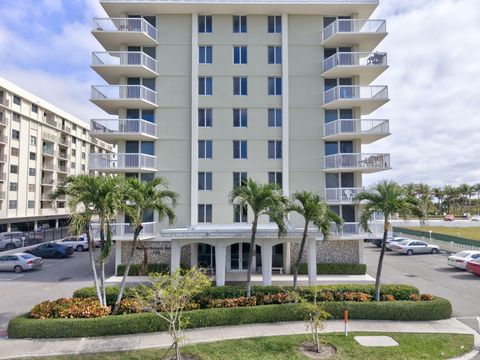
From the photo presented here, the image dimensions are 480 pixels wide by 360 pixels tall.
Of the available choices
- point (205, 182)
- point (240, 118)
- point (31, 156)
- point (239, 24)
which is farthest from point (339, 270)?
point (31, 156)

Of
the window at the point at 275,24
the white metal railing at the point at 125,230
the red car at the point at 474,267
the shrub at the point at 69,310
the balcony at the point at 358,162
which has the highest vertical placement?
the window at the point at 275,24

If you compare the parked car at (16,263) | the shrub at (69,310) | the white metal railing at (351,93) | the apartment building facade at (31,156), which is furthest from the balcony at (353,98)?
the apartment building facade at (31,156)

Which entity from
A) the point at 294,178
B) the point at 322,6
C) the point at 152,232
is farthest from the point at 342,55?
the point at 152,232

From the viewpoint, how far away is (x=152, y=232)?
22.7 m

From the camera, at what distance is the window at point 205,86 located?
24.5 meters

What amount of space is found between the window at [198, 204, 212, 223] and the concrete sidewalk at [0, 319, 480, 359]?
38.8 ft

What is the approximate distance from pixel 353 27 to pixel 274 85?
302 inches

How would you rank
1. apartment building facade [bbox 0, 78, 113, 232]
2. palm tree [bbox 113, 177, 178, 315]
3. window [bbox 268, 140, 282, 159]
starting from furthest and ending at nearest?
1. apartment building facade [bbox 0, 78, 113, 232]
2. window [bbox 268, 140, 282, 159]
3. palm tree [bbox 113, 177, 178, 315]

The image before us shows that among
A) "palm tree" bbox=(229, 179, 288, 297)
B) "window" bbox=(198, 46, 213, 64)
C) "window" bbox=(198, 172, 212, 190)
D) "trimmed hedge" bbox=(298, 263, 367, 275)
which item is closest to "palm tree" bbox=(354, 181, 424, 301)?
"palm tree" bbox=(229, 179, 288, 297)

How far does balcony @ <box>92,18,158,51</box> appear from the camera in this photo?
75.3 ft

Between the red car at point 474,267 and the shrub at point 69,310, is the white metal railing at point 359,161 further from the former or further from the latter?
the shrub at point 69,310

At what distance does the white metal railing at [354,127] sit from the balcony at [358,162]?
183 centimetres

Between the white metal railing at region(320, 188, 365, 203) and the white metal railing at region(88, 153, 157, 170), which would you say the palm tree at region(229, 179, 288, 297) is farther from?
the white metal railing at region(88, 153, 157, 170)

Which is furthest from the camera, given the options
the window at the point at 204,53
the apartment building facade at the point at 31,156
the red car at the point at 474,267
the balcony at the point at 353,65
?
the apartment building facade at the point at 31,156
